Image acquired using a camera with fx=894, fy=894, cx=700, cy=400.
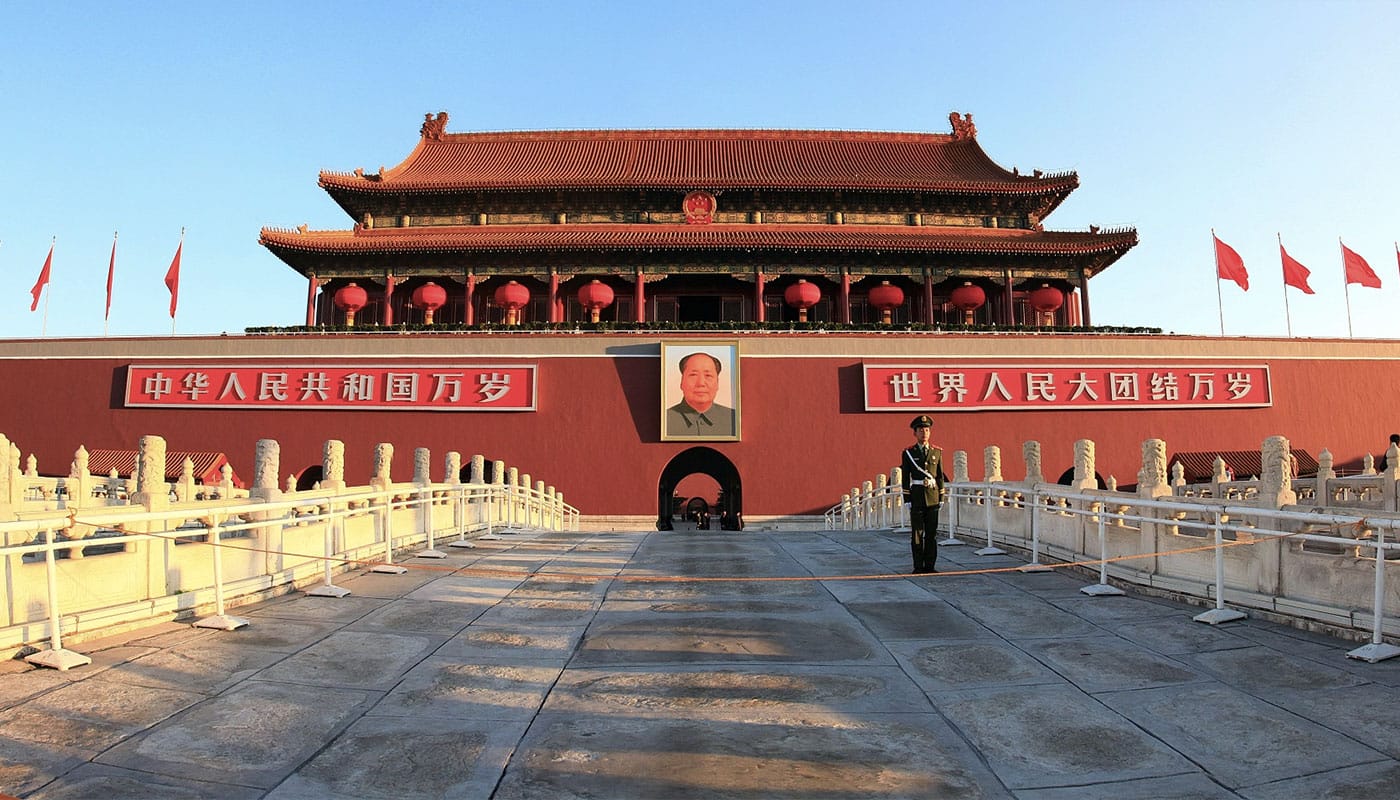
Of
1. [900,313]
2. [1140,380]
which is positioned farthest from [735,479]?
[1140,380]

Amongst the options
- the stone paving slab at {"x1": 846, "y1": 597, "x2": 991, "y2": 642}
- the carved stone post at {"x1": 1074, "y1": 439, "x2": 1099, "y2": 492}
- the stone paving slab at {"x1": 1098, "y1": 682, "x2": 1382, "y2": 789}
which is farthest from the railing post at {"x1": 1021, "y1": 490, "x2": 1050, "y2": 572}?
the stone paving slab at {"x1": 1098, "y1": 682, "x2": 1382, "y2": 789}

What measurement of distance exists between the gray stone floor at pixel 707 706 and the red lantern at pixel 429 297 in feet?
66.5

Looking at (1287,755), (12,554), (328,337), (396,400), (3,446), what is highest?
(328,337)

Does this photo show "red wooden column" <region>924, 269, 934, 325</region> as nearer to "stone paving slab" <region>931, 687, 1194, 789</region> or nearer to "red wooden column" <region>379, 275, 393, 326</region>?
"red wooden column" <region>379, 275, 393, 326</region>

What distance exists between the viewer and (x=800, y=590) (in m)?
8.09

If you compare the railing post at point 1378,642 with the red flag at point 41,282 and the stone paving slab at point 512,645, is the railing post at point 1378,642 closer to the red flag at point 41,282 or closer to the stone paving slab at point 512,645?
the stone paving slab at point 512,645

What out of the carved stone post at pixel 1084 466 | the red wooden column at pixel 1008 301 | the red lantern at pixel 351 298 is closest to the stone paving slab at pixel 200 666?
the carved stone post at pixel 1084 466

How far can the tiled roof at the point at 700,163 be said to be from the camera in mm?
27703

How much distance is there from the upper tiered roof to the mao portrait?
7.28 metres

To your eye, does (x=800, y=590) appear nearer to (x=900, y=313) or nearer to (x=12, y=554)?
(x=12, y=554)

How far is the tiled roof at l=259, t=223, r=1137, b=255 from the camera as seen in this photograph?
2570 cm

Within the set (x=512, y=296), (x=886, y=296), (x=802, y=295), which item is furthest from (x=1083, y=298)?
(x=512, y=296)

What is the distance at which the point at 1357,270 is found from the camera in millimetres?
24719

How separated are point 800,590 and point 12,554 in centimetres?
575
